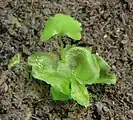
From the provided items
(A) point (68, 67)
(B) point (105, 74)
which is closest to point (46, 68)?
(A) point (68, 67)

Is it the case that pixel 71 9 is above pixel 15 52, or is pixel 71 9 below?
above

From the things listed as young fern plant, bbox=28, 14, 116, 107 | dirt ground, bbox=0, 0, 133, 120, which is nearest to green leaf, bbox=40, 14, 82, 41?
young fern plant, bbox=28, 14, 116, 107

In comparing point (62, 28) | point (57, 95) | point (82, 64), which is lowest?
point (57, 95)

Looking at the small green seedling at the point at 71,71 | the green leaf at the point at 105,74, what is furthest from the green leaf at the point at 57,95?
the green leaf at the point at 105,74

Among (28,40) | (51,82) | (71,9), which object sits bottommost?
(51,82)

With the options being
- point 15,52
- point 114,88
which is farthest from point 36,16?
point 114,88

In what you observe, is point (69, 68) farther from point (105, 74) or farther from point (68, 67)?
point (105, 74)

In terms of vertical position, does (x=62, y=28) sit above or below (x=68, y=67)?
above

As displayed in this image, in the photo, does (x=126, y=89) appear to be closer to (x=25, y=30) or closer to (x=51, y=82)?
(x=51, y=82)
